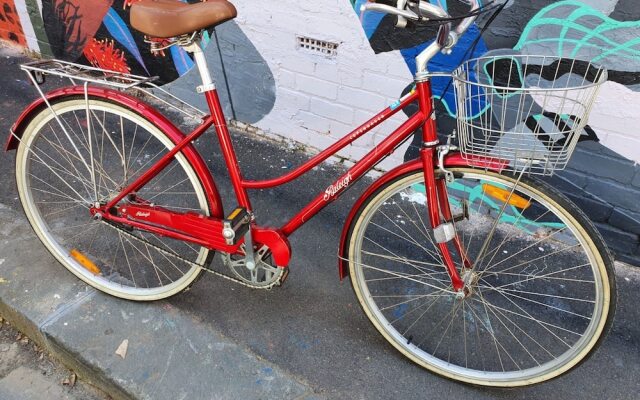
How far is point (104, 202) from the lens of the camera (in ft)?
7.82

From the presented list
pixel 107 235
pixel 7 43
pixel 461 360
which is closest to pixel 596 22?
pixel 461 360

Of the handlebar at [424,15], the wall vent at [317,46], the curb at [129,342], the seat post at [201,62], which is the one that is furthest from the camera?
the wall vent at [317,46]

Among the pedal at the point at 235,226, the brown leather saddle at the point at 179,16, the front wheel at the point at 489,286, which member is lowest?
the front wheel at the point at 489,286

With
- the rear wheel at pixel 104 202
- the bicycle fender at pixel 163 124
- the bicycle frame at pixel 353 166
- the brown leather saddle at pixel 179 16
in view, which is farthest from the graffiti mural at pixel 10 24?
the brown leather saddle at pixel 179 16

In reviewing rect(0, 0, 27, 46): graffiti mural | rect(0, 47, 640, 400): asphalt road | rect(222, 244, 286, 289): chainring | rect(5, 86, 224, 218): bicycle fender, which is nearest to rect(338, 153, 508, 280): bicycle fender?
rect(222, 244, 286, 289): chainring

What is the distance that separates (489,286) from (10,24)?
17.1 feet

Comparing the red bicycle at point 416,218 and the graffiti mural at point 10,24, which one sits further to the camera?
the graffiti mural at point 10,24

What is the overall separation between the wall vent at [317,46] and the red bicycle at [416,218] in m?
0.96

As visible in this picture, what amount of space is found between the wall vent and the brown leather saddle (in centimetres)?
140

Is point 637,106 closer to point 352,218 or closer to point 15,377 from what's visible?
point 352,218

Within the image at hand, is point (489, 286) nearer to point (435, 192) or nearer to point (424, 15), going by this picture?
point (435, 192)

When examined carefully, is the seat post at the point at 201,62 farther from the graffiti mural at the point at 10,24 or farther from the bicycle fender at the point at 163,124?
the graffiti mural at the point at 10,24

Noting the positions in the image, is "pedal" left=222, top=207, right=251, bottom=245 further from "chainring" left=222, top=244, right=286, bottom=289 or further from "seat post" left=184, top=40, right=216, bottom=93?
"seat post" left=184, top=40, right=216, bottom=93

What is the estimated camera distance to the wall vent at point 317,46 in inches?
127
